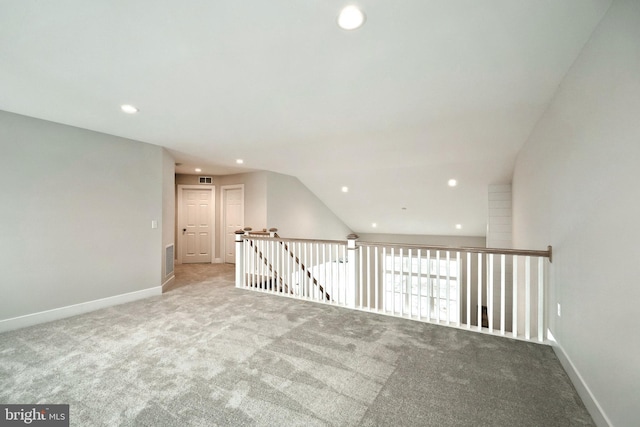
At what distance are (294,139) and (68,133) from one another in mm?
2911

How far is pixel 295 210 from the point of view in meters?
7.35

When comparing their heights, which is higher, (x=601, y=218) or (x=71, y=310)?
(x=601, y=218)

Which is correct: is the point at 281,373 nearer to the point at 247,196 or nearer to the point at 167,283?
the point at 167,283

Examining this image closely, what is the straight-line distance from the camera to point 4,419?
175 cm

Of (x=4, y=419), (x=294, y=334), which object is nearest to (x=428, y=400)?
(x=294, y=334)

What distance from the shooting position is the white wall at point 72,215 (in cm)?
312

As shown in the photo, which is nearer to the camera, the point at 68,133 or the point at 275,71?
the point at 275,71

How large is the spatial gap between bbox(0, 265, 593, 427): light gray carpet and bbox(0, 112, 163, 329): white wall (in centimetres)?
52

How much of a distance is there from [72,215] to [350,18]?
162 inches

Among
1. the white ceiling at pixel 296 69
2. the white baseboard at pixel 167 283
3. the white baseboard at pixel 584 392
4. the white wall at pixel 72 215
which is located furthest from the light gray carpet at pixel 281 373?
the white ceiling at pixel 296 69

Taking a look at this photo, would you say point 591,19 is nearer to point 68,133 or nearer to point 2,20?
point 2,20

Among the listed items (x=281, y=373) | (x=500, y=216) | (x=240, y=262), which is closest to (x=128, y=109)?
(x=240, y=262)

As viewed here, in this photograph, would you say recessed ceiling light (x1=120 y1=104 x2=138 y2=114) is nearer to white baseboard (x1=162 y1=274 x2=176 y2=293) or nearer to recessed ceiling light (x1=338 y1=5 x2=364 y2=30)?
recessed ceiling light (x1=338 y1=5 x2=364 y2=30)

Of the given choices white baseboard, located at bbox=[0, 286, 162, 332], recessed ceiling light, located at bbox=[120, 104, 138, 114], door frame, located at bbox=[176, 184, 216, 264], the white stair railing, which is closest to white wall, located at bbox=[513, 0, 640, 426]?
the white stair railing
